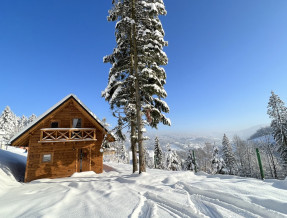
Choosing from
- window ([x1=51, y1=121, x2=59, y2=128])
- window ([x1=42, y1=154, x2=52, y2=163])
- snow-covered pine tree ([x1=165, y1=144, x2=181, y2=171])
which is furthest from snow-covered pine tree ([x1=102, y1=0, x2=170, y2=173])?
snow-covered pine tree ([x1=165, y1=144, x2=181, y2=171])

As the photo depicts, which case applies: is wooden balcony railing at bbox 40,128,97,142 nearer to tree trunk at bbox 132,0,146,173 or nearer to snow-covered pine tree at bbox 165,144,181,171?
tree trunk at bbox 132,0,146,173

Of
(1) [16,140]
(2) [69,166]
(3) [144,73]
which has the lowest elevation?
(2) [69,166]

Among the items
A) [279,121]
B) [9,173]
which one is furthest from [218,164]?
[9,173]

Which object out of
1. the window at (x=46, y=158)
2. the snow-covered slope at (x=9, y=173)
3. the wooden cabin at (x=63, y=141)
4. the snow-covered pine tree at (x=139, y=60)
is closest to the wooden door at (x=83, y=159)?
the wooden cabin at (x=63, y=141)

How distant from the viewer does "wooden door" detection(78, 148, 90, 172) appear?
1338 centimetres

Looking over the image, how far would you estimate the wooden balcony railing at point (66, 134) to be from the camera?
1214 cm

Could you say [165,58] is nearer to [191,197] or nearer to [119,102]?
[119,102]

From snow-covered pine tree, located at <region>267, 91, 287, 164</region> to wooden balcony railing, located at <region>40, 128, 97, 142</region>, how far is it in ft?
93.5

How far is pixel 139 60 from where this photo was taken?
428 inches

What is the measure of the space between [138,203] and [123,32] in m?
10.7

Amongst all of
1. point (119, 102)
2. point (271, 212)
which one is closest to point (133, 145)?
point (119, 102)

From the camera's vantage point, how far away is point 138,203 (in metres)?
4.00

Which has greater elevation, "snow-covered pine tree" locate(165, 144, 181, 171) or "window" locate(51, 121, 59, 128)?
"window" locate(51, 121, 59, 128)

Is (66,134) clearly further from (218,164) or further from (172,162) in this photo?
(218,164)
